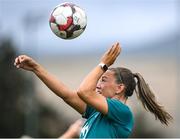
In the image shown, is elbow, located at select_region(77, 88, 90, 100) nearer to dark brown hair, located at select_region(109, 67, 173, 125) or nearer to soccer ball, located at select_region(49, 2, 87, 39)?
dark brown hair, located at select_region(109, 67, 173, 125)

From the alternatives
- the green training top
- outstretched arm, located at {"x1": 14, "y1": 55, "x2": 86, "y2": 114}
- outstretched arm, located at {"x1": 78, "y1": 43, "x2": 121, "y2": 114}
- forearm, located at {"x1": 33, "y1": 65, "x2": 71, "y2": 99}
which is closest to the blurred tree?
outstretched arm, located at {"x1": 14, "y1": 55, "x2": 86, "y2": 114}

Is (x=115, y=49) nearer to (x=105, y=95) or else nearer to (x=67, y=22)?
(x=105, y=95)

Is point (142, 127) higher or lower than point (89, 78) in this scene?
lower

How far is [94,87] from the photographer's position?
7.96m

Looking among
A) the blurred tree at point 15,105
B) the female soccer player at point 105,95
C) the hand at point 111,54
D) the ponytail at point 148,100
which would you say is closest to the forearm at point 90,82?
the female soccer player at point 105,95

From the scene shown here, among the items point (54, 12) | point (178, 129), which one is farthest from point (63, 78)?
→ point (54, 12)

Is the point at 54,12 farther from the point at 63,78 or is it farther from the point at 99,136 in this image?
the point at 63,78

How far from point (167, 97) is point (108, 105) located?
2314cm

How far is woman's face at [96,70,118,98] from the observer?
8297mm

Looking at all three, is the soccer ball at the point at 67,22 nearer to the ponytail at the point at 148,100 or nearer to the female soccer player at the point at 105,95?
the female soccer player at the point at 105,95

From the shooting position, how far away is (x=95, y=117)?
822 cm

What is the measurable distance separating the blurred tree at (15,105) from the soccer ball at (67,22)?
21630 millimetres

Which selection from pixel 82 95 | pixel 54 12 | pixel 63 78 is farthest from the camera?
pixel 63 78

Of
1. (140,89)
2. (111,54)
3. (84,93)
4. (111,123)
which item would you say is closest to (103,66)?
(111,54)
